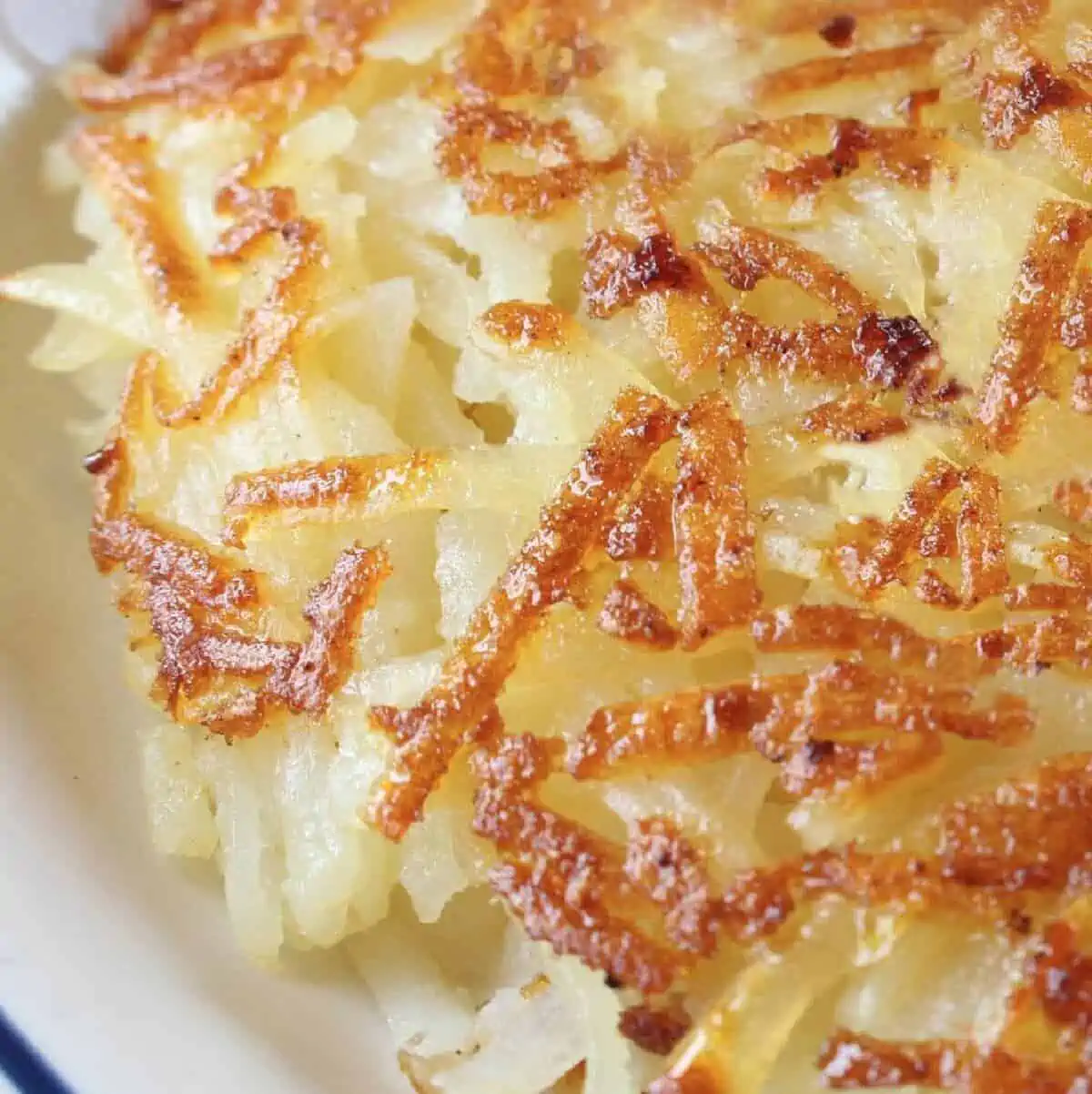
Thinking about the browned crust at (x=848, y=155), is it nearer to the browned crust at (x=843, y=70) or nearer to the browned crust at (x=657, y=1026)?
the browned crust at (x=843, y=70)

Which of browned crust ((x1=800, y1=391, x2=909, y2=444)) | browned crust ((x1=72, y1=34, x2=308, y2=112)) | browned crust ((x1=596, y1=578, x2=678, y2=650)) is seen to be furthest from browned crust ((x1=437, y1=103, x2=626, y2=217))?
browned crust ((x1=596, y1=578, x2=678, y2=650))

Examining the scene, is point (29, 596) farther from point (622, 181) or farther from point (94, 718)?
point (622, 181)

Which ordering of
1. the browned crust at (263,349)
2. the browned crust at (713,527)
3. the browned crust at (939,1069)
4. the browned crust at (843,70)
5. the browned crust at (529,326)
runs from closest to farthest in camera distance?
the browned crust at (939,1069) → the browned crust at (713,527) → the browned crust at (529,326) → the browned crust at (263,349) → the browned crust at (843,70)

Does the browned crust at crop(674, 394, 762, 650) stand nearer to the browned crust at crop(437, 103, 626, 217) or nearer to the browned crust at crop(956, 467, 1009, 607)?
the browned crust at crop(956, 467, 1009, 607)

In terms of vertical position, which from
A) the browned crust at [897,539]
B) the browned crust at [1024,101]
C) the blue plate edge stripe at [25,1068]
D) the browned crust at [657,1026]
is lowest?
the browned crust at [657,1026]

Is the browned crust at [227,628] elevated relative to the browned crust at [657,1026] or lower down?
elevated

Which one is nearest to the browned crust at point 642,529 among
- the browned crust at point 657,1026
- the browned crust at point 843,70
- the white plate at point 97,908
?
the browned crust at point 657,1026
